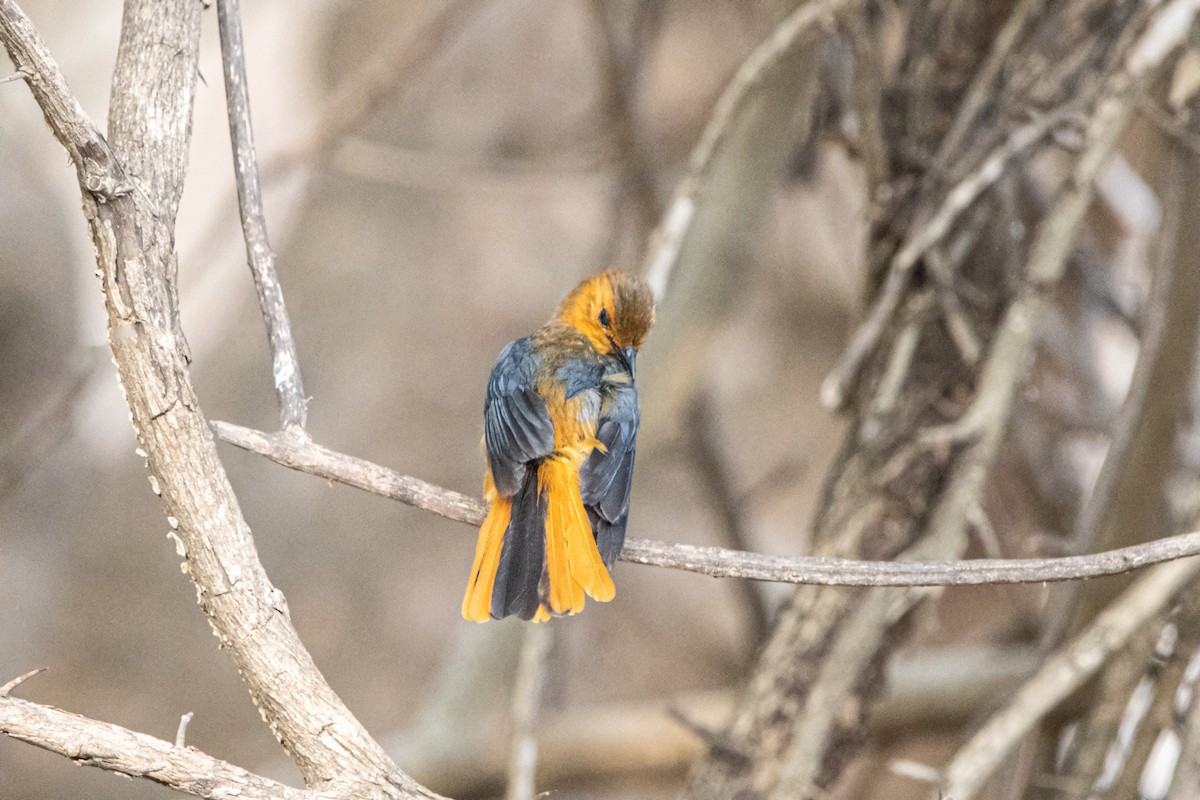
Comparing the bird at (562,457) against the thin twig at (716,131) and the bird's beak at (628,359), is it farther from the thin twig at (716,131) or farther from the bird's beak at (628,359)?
the thin twig at (716,131)

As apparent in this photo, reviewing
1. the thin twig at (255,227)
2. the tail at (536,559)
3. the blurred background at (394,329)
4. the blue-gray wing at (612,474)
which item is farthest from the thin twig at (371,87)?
the tail at (536,559)

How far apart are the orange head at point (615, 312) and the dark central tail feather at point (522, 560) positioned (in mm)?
701

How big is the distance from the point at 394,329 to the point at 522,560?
4546 millimetres

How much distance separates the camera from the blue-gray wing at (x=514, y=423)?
98.3 inches

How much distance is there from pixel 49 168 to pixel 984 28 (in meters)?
4.19

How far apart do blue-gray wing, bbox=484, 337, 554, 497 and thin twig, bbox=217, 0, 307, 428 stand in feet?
1.81

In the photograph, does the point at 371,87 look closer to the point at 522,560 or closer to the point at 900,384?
the point at 900,384

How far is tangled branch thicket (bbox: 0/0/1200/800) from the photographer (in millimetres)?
1747

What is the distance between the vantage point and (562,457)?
2.62 meters

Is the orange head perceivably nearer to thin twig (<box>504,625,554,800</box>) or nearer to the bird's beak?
the bird's beak

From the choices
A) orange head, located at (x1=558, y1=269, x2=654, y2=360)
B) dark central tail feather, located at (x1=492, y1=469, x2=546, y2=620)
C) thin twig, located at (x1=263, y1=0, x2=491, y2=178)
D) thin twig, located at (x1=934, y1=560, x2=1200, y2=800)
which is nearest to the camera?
dark central tail feather, located at (x1=492, y1=469, x2=546, y2=620)

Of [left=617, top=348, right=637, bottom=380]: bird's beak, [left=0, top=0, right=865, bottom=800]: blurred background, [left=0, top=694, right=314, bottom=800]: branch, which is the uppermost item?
[left=0, top=0, right=865, bottom=800]: blurred background

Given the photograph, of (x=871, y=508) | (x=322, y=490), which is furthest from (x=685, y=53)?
(x=871, y=508)

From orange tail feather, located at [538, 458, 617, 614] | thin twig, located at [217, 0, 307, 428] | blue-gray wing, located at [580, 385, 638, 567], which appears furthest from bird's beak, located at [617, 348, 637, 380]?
thin twig, located at [217, 0, 307, 428]
